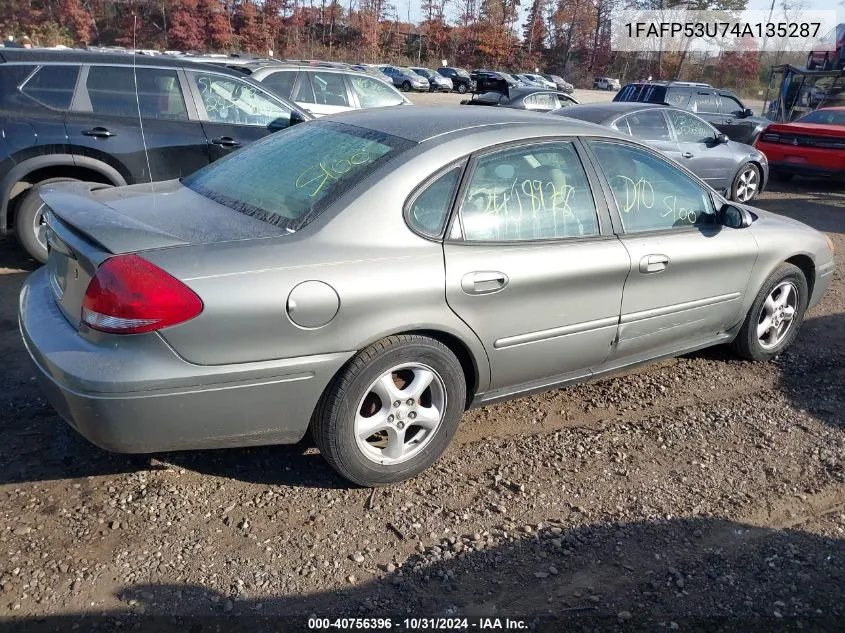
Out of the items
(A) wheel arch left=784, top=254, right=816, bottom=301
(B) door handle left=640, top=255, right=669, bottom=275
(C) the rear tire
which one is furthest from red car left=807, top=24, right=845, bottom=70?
(C) the rear tire

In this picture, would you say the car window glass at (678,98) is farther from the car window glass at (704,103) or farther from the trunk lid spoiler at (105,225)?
the trunk lid spoiler at (105,225)

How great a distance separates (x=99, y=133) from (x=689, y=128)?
7.67 meters

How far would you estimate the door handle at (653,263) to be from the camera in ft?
12.2

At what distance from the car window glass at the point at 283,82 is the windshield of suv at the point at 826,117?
31.5ft

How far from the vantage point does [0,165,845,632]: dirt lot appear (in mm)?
2512

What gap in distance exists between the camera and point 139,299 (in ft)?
8.24

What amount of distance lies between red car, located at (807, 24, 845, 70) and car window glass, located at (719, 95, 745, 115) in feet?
20.5

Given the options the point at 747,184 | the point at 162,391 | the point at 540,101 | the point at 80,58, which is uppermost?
the point at 80,58

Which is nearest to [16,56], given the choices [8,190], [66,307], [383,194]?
[8,190]

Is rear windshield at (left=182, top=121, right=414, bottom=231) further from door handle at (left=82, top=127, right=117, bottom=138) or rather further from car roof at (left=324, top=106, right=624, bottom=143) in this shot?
door handle at (left=82, top=127, right=117, bottom=138)

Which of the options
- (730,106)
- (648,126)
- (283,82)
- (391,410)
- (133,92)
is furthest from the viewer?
(730,106)

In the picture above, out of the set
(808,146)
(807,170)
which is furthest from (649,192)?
(808,146)

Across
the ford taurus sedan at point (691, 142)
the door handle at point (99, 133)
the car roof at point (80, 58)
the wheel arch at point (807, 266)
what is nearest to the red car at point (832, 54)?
the ford taurus sedan at point (691, 142)

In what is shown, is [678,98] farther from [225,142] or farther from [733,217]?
[733,217]
